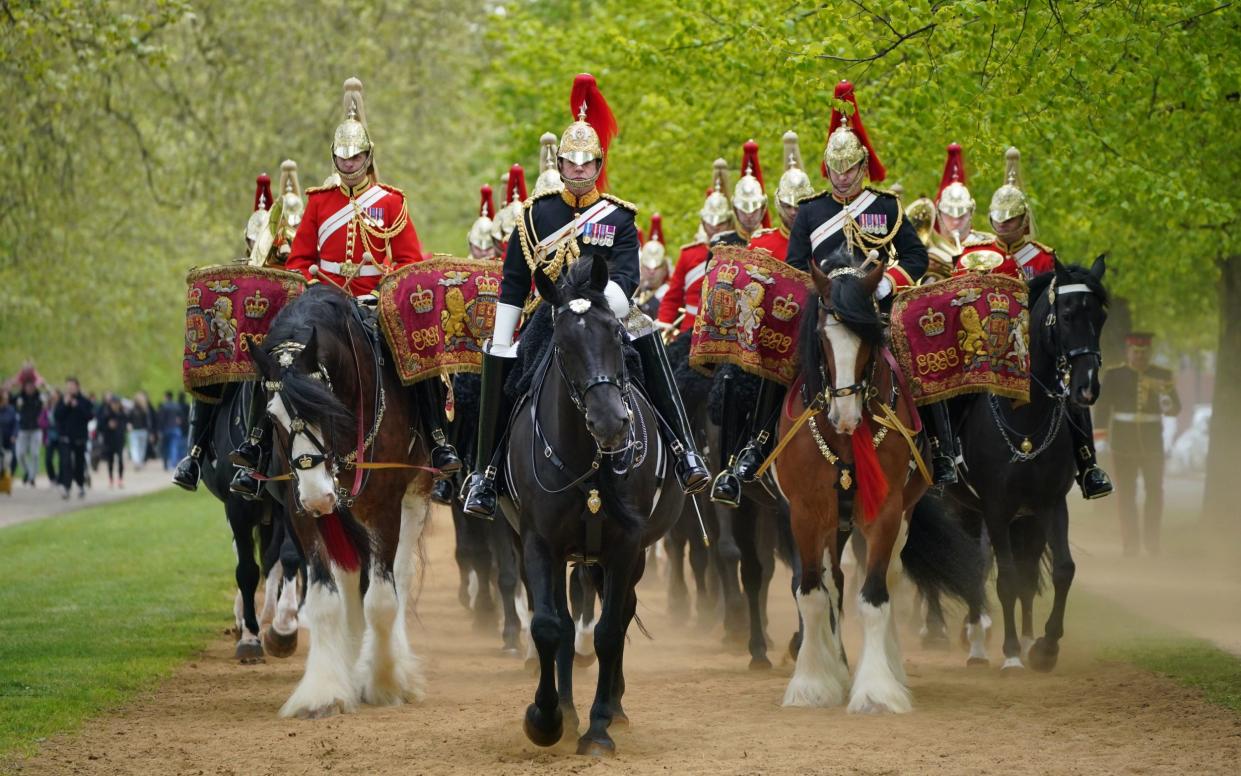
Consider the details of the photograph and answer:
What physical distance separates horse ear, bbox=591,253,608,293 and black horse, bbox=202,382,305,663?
3.56 meters

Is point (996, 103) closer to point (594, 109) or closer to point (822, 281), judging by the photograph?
point (822, 281)

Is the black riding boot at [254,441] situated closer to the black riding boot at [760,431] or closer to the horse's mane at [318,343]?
the horse's mane at [318,343]

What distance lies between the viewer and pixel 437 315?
1115cm

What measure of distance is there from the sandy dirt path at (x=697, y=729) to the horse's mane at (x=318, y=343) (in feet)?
5.50

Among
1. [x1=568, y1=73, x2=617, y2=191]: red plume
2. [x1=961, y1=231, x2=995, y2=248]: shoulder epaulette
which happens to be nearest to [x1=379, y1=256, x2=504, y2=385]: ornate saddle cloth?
[x1=568, y1=73, x2=617, y2=191]: red plume

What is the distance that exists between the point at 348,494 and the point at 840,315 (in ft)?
10.0

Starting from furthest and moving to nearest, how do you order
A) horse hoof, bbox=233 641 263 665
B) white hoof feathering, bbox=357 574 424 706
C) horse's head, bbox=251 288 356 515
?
horse hoof, bbox=233 641 263 665 → white hoof feathering, bbox=357 574 424 706 → horse's head, bbox=251 288 356 515

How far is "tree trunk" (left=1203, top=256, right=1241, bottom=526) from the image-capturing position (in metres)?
21.9

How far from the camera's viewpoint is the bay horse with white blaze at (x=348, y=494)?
1007 cm

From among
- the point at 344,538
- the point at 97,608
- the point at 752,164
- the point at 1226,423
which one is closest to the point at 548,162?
the point at 752,164

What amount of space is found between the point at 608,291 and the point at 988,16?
3569mm

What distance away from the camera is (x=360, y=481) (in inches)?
425

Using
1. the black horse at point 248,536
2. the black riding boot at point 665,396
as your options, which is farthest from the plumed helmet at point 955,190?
the black horse at point 248,536

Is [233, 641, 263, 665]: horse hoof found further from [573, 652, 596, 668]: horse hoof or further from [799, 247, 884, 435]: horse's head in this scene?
[799, 247, 884, 435]: horse's head
